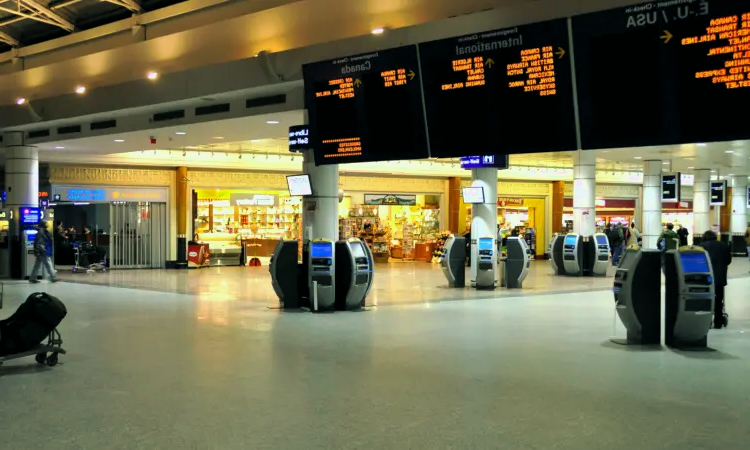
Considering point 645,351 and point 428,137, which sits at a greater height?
point 428,137

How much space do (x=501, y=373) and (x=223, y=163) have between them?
20.4 meters

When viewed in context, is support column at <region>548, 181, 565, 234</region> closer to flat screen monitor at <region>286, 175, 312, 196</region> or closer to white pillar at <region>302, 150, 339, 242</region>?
white pillar at <region>302, 150, 339, 242</region>

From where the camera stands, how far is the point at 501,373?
7.31 meters

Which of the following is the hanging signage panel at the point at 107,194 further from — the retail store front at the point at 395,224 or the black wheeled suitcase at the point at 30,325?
the black wheeled suitcase at the point at 30,325

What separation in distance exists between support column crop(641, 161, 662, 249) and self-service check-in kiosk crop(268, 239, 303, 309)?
1486 cm

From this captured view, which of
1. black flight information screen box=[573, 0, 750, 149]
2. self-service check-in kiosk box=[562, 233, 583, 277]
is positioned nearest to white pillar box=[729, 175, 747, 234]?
self-service check-in kiosk box=[562, 233, 583, 277]

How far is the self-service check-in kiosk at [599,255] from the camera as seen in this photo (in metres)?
21.4

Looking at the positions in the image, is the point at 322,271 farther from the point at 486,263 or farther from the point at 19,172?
the point at 19,172

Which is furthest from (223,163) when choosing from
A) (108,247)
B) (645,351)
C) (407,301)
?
(645,351)

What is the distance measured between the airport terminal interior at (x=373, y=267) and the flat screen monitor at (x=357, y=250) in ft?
0.15

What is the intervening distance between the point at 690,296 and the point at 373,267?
596 centimetres

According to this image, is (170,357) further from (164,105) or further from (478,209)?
(478,209)

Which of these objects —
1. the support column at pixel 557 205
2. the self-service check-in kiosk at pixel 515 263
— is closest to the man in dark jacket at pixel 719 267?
the self-service check-in kiosk at pixel 515 263

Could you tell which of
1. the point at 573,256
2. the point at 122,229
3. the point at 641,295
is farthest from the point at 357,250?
the point at 122,229
